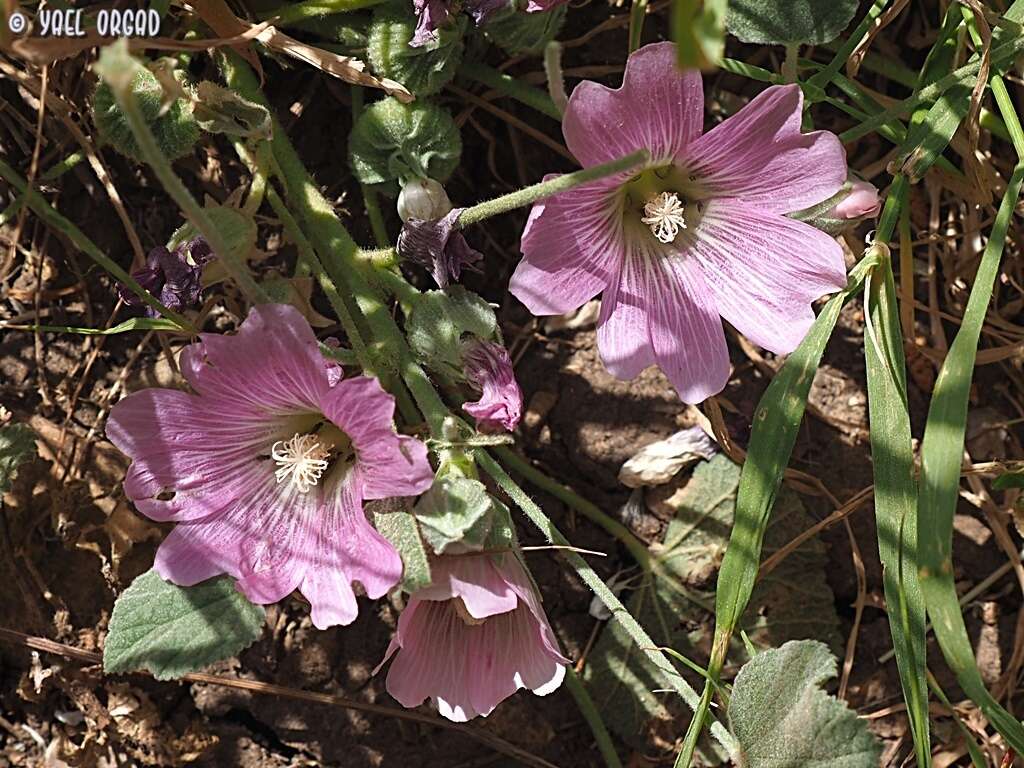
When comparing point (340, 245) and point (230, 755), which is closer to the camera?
point (340, 245)

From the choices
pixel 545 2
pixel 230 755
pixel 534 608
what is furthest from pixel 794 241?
pixel 230 755

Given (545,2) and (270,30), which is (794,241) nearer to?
(545,2)

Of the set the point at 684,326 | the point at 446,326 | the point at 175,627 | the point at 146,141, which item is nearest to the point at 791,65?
the point at 684,326

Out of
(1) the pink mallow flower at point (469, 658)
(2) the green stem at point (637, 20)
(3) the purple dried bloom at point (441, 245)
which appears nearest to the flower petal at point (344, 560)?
(1) the pink mallow flower at point (469, 658)

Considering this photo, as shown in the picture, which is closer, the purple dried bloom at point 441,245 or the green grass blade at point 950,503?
the green grass blade at point 950,503

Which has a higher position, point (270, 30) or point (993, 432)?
point (270, 30)

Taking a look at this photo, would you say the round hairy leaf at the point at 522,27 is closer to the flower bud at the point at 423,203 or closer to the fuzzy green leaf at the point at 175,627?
the flower bud at the point at 423,203
